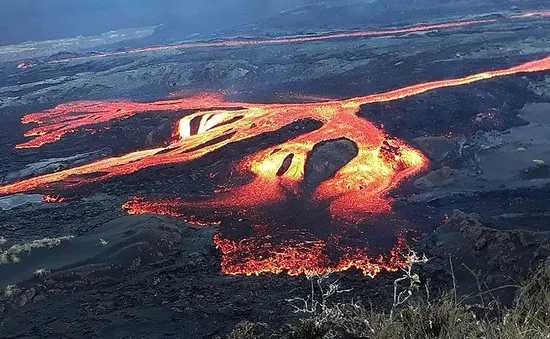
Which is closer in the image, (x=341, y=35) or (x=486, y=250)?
(x=486, y=250)

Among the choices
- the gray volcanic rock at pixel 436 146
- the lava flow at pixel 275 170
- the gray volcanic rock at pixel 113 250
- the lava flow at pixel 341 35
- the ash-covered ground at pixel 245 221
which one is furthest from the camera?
the lava flow at pixel 341 35

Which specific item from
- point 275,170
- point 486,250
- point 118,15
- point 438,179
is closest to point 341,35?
point 275,170

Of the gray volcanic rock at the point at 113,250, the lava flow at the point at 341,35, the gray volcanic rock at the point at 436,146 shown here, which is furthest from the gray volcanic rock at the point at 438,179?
the lava flow at the point at 341,35

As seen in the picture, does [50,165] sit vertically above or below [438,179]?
above

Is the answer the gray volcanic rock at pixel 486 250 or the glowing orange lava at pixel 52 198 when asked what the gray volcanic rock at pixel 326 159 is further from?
the glowing orange lava at pixel 52 198

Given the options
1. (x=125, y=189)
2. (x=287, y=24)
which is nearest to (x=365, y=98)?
(x=125, y=189)

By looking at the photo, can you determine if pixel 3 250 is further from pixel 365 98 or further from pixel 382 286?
pixel 365 98

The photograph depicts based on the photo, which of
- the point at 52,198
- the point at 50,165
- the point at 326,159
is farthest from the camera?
the point at 50,165

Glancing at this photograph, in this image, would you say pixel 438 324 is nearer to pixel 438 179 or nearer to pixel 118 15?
pixel 438 179
